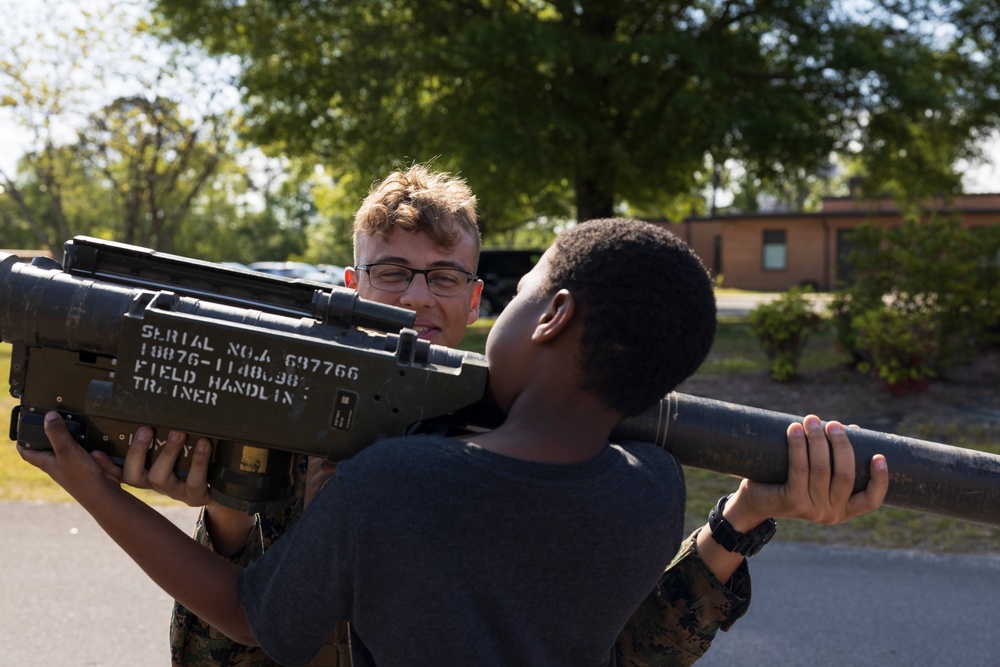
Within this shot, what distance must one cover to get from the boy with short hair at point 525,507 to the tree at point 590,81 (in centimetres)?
1417

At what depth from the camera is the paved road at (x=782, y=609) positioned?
4359 millimetres

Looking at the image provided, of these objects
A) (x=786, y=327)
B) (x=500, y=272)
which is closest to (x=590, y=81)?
(x=786, y=327)

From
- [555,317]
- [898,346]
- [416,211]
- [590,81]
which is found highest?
[590,81]

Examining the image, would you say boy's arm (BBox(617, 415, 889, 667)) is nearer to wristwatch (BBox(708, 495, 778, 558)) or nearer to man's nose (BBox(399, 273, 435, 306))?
wristwatch (BBox(708, 495, 778, 558))

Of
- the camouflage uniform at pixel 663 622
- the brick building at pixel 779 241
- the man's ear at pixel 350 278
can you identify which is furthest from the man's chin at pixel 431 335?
the brick building at pixel 779 241

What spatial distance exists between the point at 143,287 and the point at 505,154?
47.6 ft

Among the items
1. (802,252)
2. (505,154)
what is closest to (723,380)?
(505,154)

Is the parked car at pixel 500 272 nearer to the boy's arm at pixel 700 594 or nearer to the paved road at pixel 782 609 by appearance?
the paved road at pixel 782 609

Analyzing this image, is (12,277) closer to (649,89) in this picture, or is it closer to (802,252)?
(649,89)

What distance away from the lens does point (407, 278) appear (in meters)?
2.43

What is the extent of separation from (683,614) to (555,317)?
812 millimetres

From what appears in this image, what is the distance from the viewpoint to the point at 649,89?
1670 cm

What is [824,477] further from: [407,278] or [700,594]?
[407,278]

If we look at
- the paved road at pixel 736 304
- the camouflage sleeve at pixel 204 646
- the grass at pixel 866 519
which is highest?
the camouflage sleeve at pixel 204 646
